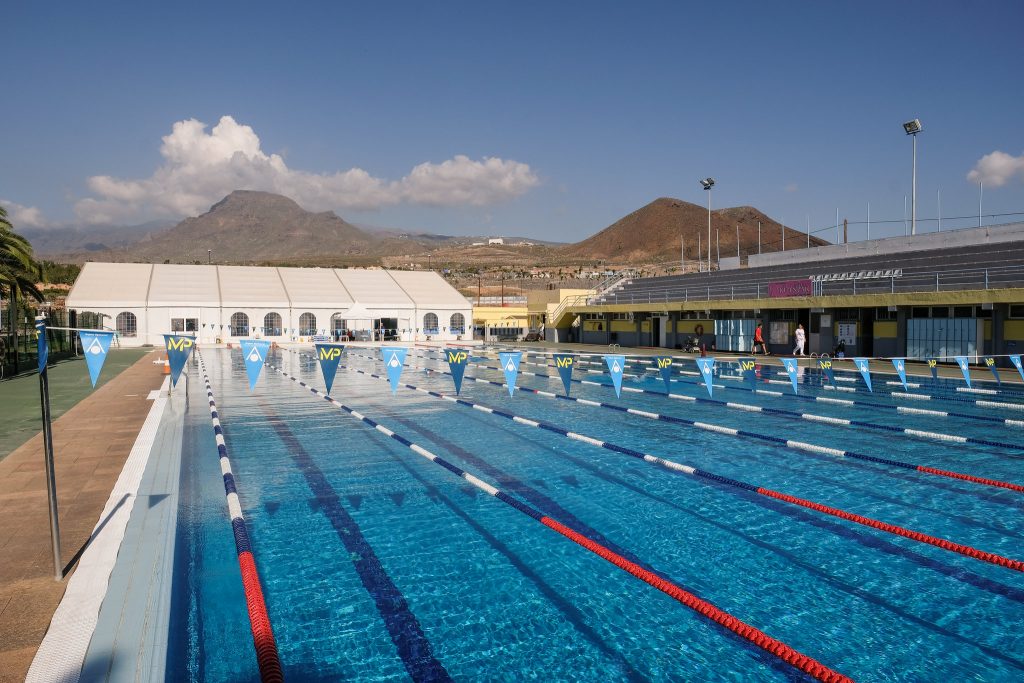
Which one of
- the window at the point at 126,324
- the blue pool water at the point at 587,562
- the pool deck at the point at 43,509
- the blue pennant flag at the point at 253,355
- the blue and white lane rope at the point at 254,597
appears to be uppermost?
the window at the point at 126,324

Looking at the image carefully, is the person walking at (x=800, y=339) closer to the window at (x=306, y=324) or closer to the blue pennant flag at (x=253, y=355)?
the blue pennant flag at (x=253, y=355)

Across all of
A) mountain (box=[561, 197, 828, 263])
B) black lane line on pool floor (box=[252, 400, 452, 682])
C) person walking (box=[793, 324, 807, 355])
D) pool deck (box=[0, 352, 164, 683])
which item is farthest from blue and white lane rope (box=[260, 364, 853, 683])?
mountain (box=[561, 197, 828, 263])

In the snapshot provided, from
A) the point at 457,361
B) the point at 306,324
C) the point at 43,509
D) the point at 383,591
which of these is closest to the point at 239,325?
the point at 306,324

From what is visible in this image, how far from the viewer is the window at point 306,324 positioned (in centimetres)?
4191

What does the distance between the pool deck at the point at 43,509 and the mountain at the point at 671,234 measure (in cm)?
14134

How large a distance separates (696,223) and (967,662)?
590ft

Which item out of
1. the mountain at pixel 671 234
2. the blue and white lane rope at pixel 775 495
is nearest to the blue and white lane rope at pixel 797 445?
the blue and white lane rope at pixel 775 495

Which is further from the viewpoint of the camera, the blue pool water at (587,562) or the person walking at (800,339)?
the person walking at (800,339)

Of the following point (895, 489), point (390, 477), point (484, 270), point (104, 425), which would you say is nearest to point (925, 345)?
point (895, 489)

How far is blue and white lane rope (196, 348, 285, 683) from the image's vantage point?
350cm

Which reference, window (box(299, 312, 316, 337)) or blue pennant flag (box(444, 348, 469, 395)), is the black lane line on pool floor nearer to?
blue pennant flag (box(444, 348, 469, 395))

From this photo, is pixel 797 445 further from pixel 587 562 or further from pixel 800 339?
pixel 800 339

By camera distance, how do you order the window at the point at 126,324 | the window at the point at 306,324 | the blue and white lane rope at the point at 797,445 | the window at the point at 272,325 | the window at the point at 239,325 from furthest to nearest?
1. the window at the point at 306,324
2. the window at the point at 272,325
3. the window at the point at 239,325
4. the window at the point at 126,324
5. the blue and white lane rope at the point at 797,445

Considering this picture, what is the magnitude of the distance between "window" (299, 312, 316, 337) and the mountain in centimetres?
11194
